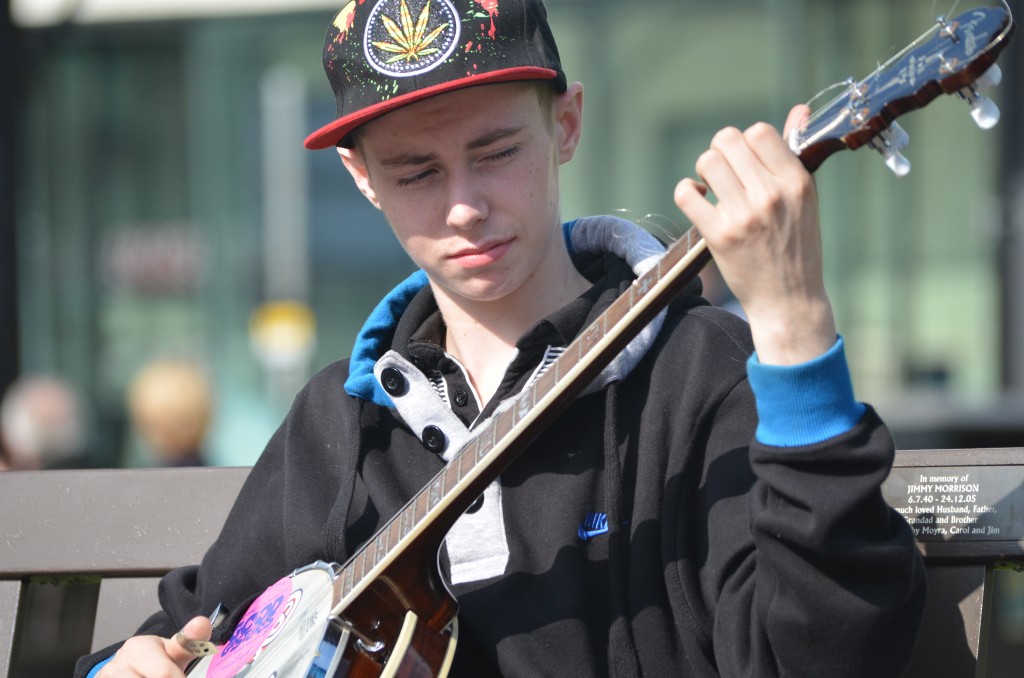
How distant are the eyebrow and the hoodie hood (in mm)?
285

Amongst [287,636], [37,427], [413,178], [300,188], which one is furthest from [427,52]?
[300,188]

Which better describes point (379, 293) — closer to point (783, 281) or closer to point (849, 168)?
point (849, 168)

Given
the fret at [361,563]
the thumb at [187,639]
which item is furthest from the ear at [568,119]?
the thumb at [187,639]

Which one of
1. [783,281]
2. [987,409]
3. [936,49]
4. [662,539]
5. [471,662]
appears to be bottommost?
[987,409]

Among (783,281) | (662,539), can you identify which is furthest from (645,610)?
(783,281)

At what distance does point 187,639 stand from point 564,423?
2.23 ft

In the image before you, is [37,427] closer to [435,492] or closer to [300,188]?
[300,188]

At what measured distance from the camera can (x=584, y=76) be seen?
336 inches

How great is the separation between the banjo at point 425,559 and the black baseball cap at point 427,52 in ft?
1.39

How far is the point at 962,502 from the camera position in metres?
2.24

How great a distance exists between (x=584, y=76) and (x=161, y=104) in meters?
2.79

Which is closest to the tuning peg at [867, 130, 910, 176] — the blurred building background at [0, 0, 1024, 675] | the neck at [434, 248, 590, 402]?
the neck at [434, 248, 590, 402]

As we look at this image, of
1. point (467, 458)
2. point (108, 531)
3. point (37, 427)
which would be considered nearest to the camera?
point (467, 458)

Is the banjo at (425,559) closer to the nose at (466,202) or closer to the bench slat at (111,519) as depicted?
the nose at (466,202)
